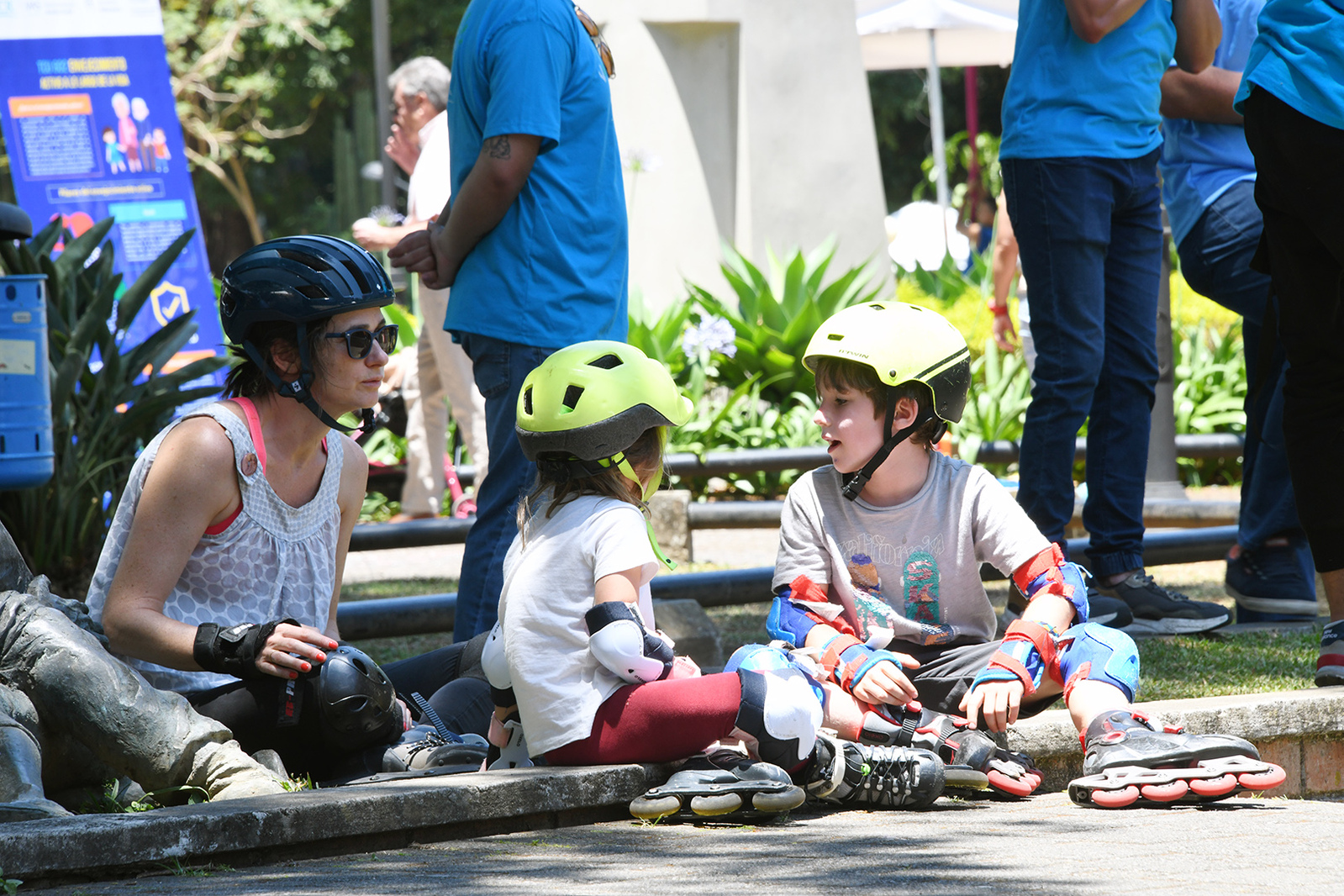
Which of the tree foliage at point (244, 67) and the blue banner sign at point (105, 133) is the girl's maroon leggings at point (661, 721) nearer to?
the blue banner sign at point (105, 133)

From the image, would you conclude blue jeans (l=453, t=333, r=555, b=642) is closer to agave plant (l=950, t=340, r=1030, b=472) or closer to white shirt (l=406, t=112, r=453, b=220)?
white shirt (l=406, t=112, r=453, b=220)

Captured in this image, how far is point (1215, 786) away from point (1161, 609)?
181 centimetres

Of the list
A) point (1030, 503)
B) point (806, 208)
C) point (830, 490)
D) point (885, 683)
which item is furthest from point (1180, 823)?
point (806, 208)

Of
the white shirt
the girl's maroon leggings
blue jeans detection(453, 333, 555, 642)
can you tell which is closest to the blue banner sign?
the white shirt

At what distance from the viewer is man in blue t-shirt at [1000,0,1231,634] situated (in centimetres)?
454

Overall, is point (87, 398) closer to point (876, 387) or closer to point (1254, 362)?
point (876, 387)

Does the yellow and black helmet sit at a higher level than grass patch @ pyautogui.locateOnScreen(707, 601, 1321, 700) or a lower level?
higher

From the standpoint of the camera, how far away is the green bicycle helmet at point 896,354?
3.58 meters

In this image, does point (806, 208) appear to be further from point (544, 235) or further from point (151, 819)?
point (151, 819)

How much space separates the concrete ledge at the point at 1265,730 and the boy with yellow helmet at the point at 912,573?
0.09m

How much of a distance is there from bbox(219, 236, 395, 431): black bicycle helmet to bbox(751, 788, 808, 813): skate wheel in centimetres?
119

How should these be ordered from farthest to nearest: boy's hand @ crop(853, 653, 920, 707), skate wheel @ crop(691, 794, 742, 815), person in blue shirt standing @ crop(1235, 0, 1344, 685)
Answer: person in blue shirt standing @ crop(1235, 0, 1344, 685) → boy's hand @ crop(853, 653, 920, 707) → skate wheel @ crop(691, 794, 742, 815)

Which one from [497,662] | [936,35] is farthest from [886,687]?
[936,35]

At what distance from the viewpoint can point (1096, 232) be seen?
454 centimetres
